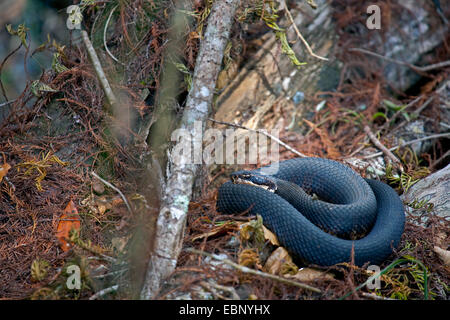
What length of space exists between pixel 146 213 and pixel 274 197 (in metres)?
1.45

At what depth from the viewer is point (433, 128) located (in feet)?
20.7

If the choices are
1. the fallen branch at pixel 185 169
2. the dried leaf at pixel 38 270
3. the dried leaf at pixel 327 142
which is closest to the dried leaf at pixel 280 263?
the fallen branch at pixel 185 169

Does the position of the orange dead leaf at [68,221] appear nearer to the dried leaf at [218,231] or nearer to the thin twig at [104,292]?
the thin twig at [104,292]

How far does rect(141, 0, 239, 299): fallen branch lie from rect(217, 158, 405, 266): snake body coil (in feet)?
2.88

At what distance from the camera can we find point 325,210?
13.4 ft

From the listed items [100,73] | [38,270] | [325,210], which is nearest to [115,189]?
[38,270]

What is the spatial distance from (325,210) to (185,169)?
1707mm

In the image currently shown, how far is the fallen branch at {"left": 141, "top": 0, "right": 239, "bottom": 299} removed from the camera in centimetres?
313

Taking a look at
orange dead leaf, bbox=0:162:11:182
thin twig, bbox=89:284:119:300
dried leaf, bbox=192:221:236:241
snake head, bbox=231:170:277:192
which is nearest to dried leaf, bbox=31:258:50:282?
thin twig, bbox=89:284:119:300

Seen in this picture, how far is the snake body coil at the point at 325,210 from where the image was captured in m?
3.55

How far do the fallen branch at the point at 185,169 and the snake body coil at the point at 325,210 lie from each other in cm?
88

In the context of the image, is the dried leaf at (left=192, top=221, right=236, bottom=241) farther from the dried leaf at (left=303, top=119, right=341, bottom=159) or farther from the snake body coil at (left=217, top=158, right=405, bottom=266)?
the dried leaf at (left=303, top=119, right=341, bottom=159)
